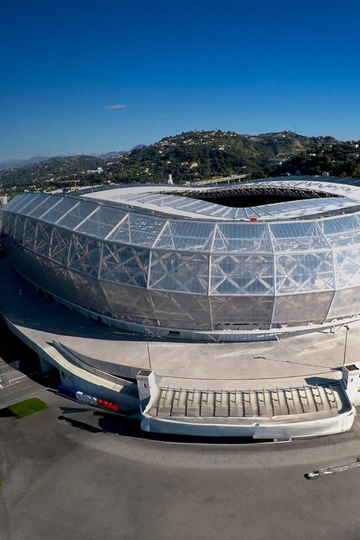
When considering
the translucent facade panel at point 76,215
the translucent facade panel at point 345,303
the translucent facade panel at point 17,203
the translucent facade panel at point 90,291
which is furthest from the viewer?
the translucent facade panel at point 17,203

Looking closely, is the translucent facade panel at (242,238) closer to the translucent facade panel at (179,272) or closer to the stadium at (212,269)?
the stadium at (212,269)

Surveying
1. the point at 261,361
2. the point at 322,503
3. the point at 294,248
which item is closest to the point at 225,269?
the point at 294,248

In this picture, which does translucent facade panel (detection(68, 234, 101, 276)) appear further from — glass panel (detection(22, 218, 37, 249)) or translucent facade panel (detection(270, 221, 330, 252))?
translucent facade panel (detection(270, 221, 330, 252))

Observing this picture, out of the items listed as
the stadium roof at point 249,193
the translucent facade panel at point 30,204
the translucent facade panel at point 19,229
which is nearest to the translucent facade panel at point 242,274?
the stadium roof at point 249,193

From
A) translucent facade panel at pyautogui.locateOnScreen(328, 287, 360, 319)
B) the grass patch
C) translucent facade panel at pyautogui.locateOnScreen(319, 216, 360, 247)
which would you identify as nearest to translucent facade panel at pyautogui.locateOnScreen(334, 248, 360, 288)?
translucent facade panel at pyautogui.locateOnScreen(328, 287, 360, 319)

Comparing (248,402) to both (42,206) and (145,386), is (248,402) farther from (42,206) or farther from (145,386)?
(42,206)
